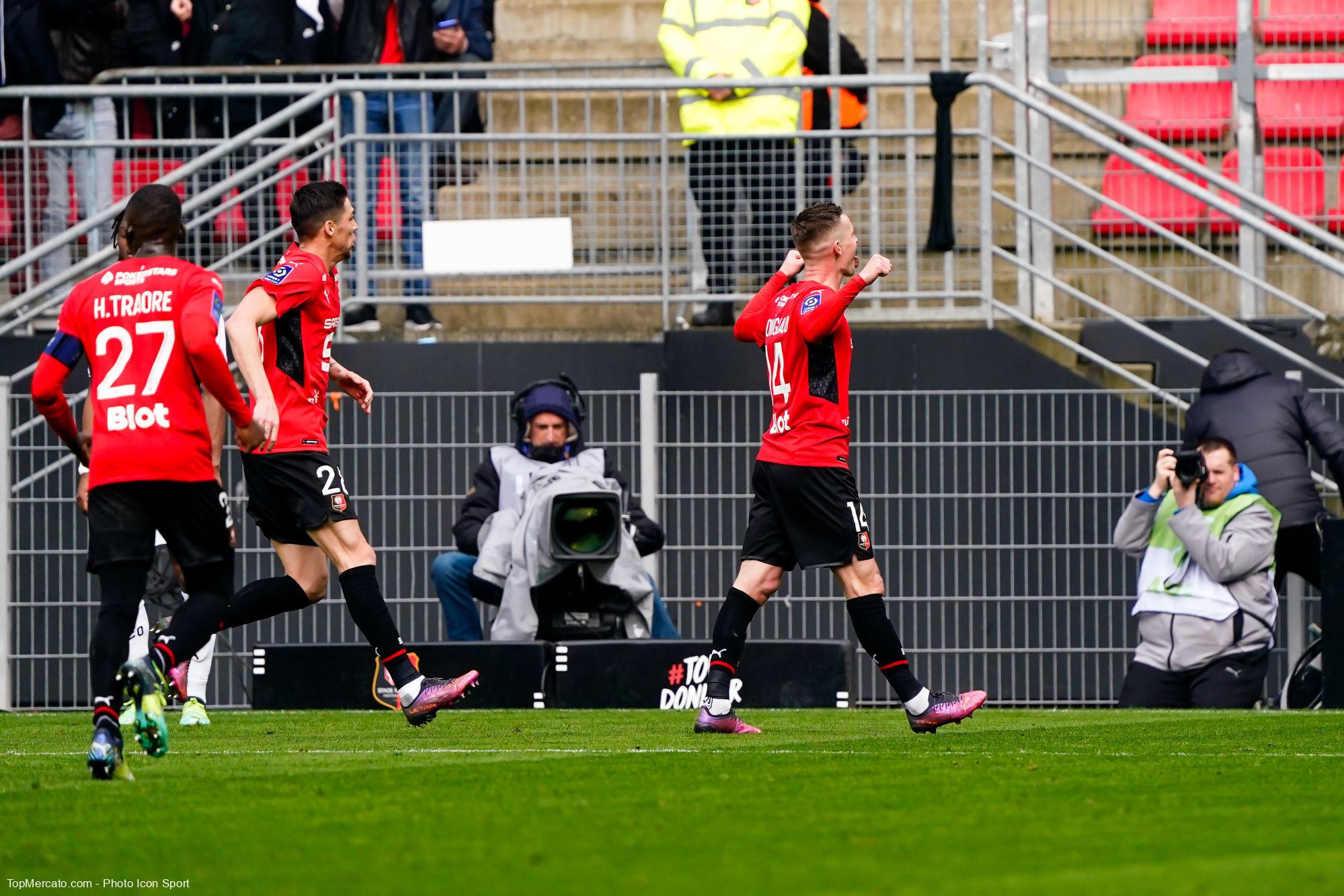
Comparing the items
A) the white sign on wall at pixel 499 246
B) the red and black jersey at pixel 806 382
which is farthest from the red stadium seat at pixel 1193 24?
the red and black jersey at pixel 806 382

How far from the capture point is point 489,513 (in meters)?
10.6

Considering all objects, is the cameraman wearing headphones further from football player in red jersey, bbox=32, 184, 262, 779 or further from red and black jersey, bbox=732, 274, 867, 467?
football player in red jersey, bbox=32, 184, 262, 779

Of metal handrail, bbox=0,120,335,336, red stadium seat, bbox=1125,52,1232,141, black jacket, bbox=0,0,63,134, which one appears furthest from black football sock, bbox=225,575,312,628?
red stadium seat, bbox=1125,52,1232,141

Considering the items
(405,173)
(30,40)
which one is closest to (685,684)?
(405,173)

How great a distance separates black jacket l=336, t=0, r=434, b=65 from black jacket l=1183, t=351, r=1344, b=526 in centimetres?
524

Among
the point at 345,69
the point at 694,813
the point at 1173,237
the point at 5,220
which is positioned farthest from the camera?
the point at 345,69

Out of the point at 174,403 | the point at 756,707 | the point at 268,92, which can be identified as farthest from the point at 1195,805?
the point at 268,92

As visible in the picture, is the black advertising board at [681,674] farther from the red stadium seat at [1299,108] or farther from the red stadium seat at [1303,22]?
the red stadium seat at [1303,22]

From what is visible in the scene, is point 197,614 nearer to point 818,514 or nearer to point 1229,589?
point 818,514

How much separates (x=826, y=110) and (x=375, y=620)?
5.56 meters

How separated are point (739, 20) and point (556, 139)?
4.32 feet

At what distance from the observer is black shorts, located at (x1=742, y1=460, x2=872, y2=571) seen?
7461 mm

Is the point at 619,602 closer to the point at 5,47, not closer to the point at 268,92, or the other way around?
the point at 268,92

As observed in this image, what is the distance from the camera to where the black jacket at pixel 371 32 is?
1287cm
